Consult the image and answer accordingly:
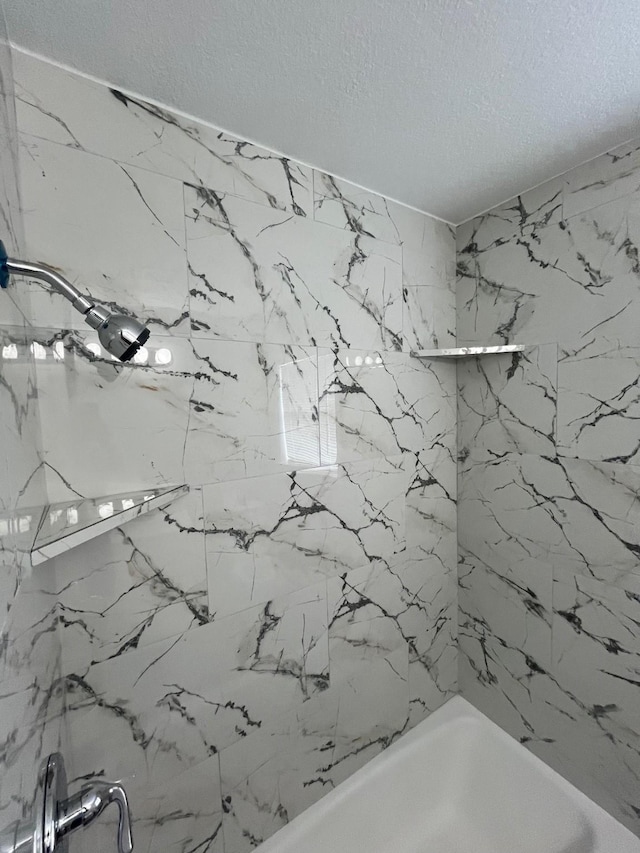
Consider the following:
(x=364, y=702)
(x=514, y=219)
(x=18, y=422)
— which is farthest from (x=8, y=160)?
(x=364, y=702)

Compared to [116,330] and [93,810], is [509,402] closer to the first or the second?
[116,330]

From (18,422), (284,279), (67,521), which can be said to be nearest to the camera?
(18,422)

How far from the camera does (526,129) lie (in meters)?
1.06

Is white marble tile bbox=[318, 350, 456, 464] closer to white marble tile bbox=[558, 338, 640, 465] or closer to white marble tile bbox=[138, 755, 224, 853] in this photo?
white marble tile bbox=[558, 338, 640, 465]

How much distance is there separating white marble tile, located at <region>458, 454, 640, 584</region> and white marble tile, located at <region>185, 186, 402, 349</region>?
70cm

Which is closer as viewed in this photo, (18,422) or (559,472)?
(18,422)

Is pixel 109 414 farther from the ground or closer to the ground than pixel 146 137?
closer to the ground

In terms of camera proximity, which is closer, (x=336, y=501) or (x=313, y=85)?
(x=313, y=85)

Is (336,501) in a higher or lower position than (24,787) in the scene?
higher

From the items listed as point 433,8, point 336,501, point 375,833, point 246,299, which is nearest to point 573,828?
point 375,833

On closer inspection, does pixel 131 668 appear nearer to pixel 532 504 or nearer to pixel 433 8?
pixel 532 504

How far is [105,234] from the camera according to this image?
2.86 feet

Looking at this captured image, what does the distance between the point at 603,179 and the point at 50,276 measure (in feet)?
5.10

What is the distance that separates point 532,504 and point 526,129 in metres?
1.23
